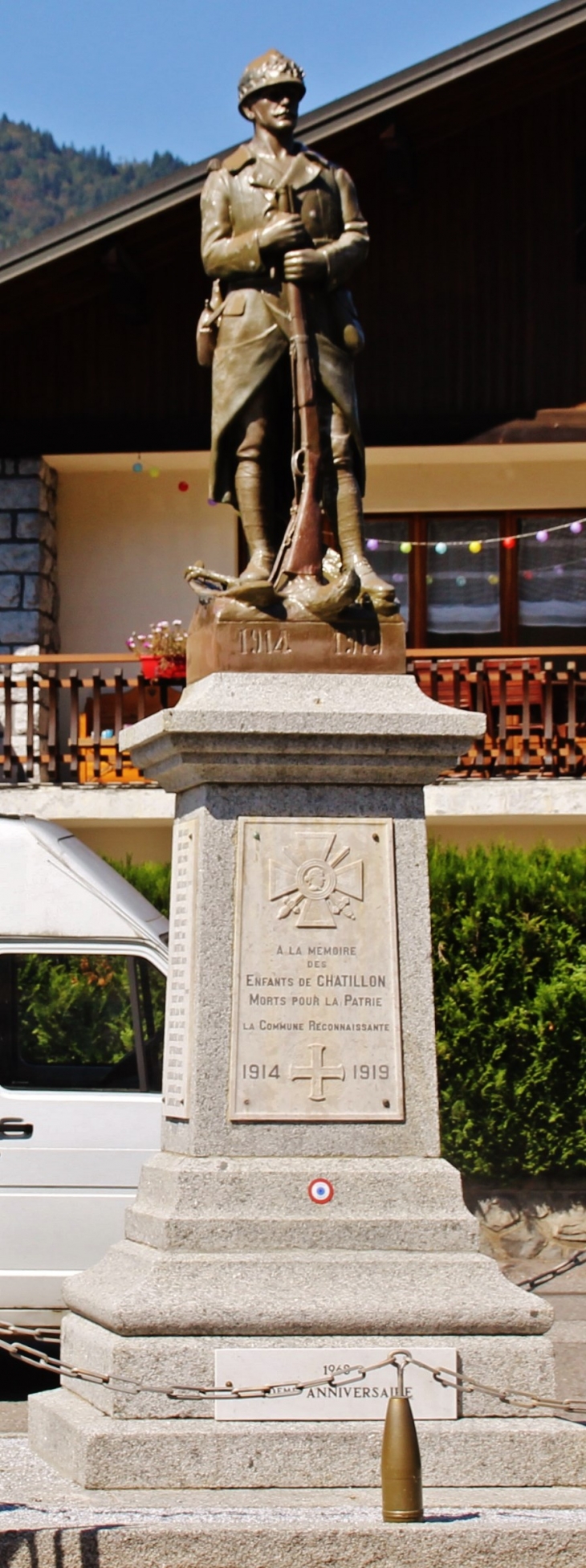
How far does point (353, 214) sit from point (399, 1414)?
12.7ft

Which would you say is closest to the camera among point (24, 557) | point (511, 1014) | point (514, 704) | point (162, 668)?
point (511, 1014)

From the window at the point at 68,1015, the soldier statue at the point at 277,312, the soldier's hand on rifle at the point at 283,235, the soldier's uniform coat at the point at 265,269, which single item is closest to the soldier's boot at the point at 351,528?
the soldier statue at the point at 277,312

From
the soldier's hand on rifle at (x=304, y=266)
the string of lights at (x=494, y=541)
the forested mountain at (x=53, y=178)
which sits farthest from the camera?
the forested mountain at (x=53, y=178)

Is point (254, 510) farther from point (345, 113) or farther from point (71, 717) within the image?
point (345, 113)

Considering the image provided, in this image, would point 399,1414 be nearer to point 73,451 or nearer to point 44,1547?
point 44,1547

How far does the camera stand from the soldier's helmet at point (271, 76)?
6598 mm

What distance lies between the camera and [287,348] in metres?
6.58

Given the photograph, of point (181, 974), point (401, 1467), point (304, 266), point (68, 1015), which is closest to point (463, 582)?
point (68, 1015)

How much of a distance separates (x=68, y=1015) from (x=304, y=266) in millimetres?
6799

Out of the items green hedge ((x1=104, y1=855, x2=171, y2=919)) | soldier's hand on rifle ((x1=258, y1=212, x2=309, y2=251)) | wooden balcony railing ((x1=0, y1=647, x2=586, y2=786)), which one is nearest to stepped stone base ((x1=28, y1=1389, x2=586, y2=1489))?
soldier's hand on rifle ((x1=258, y1=212, x2=309, y2=251))

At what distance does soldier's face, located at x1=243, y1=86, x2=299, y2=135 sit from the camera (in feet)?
21.7

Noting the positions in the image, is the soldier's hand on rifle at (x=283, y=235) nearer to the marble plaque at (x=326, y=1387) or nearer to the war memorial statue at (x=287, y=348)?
the war memorial statue at (x=287, y=348)

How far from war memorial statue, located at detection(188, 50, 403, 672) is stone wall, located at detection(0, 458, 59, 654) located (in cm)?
1054

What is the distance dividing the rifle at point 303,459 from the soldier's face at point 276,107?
234 mm
